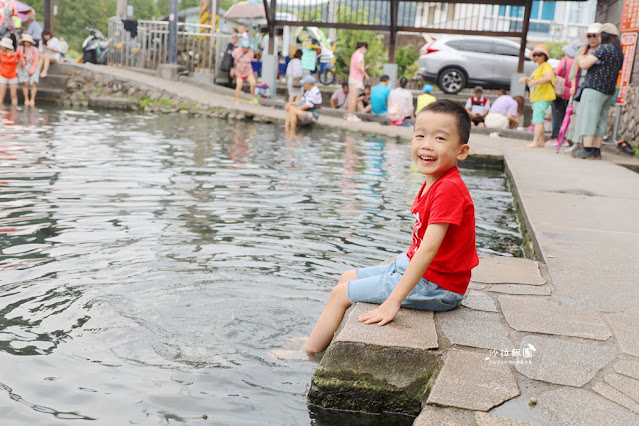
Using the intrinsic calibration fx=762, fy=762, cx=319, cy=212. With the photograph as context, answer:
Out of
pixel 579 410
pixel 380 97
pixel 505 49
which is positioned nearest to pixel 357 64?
pixel 380 97

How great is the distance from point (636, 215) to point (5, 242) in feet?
16.3

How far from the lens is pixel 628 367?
9.52ft

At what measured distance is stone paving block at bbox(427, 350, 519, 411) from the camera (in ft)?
8.45

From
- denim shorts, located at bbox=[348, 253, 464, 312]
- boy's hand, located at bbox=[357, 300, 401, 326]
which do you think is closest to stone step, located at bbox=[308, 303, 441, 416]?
boy's hand, located at bbox=[357, 300, 401, 326]

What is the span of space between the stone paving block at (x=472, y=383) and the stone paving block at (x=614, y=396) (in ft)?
0.96

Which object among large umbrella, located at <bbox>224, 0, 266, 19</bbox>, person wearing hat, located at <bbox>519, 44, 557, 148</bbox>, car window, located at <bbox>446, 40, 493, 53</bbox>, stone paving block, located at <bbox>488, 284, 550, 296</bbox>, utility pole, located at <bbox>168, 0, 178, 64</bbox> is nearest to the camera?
stone paving block, located at <bbox>488, 284, 550, 296</bbox>

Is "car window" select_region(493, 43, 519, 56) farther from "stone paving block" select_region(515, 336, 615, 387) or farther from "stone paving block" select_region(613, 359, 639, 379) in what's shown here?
"stone paving block" select_region(613, 359, 639, 379)

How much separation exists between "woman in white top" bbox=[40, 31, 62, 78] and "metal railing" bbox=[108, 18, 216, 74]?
7.71 feet

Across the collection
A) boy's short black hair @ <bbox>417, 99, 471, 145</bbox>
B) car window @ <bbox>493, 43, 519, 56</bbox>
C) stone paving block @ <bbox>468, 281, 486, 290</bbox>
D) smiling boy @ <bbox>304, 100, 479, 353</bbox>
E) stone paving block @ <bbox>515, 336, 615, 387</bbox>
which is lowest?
stone paving block @ <bbox>468, 281, 486, 290</bbox>

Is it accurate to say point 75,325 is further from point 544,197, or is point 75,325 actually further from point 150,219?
point 544,197

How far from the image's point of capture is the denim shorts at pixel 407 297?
3.38m

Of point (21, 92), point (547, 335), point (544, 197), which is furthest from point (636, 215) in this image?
point (21, 92)

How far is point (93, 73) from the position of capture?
21.8m

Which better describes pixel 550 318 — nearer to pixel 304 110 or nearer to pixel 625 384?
pixel 625 384
